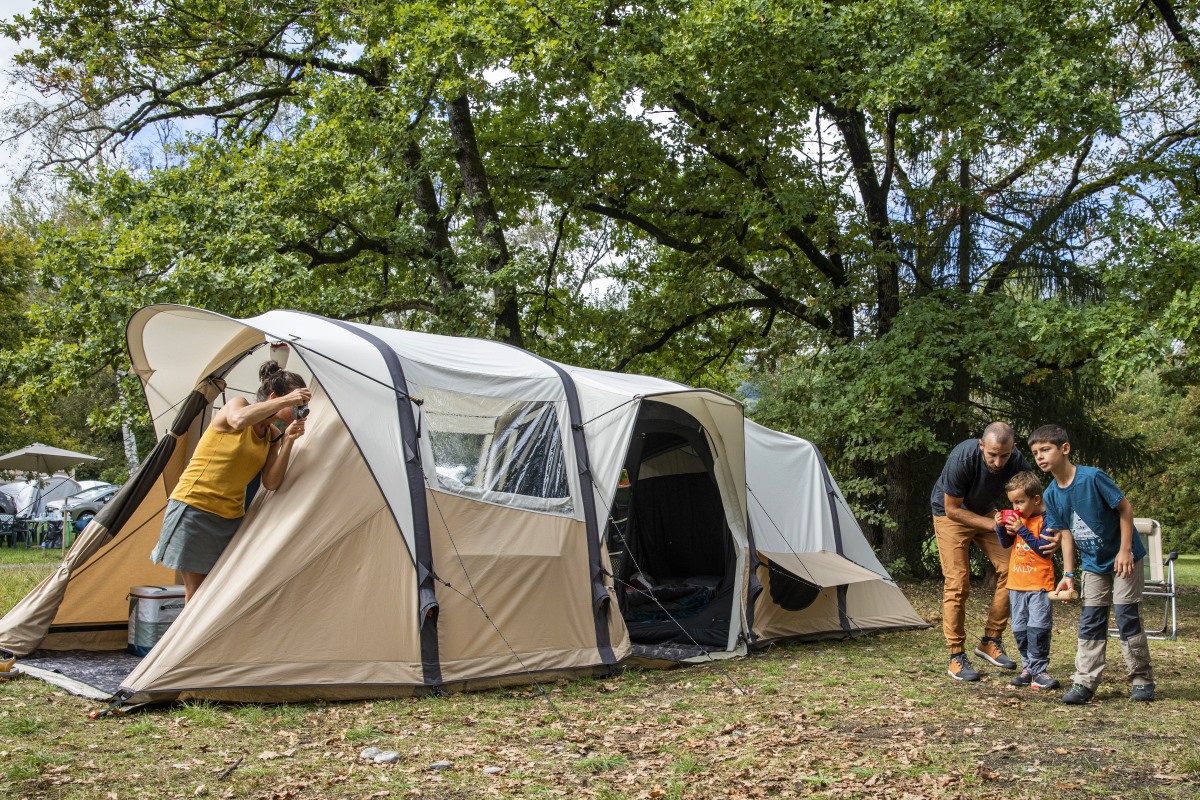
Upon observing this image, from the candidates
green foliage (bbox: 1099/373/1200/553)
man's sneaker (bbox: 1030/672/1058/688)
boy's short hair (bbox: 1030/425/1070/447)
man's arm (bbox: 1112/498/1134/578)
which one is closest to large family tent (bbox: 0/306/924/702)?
man's sneaker (bbox: 1030/672/1058/688)

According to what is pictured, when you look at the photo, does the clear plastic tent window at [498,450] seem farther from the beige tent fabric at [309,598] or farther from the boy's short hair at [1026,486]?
the boy's short hair at [1026,486]

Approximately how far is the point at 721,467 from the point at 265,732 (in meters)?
4.02

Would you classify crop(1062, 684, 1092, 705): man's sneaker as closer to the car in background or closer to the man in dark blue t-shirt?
the man in dark blue t-shirt

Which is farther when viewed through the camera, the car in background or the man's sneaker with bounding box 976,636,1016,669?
the car in background

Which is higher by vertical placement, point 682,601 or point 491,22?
point 491,22

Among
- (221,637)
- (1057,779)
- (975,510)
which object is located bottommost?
(1057,779)

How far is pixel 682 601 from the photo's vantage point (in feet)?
27.6

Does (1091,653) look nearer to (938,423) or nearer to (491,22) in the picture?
(938,423)

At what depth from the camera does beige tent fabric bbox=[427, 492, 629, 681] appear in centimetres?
580

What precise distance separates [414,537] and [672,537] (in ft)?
13.1

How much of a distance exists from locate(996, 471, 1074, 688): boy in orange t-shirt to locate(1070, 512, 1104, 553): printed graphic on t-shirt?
Answer: 1.21ft

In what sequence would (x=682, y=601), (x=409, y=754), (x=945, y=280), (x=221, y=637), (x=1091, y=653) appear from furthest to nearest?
(x=945, y=280) < (x=682, y=601) < (x=1091, y=653) < (x=221, y=637) < (x=409, y=754)

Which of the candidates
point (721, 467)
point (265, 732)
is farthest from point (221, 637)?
point (721, 467)

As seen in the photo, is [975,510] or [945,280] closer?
[975,510]
